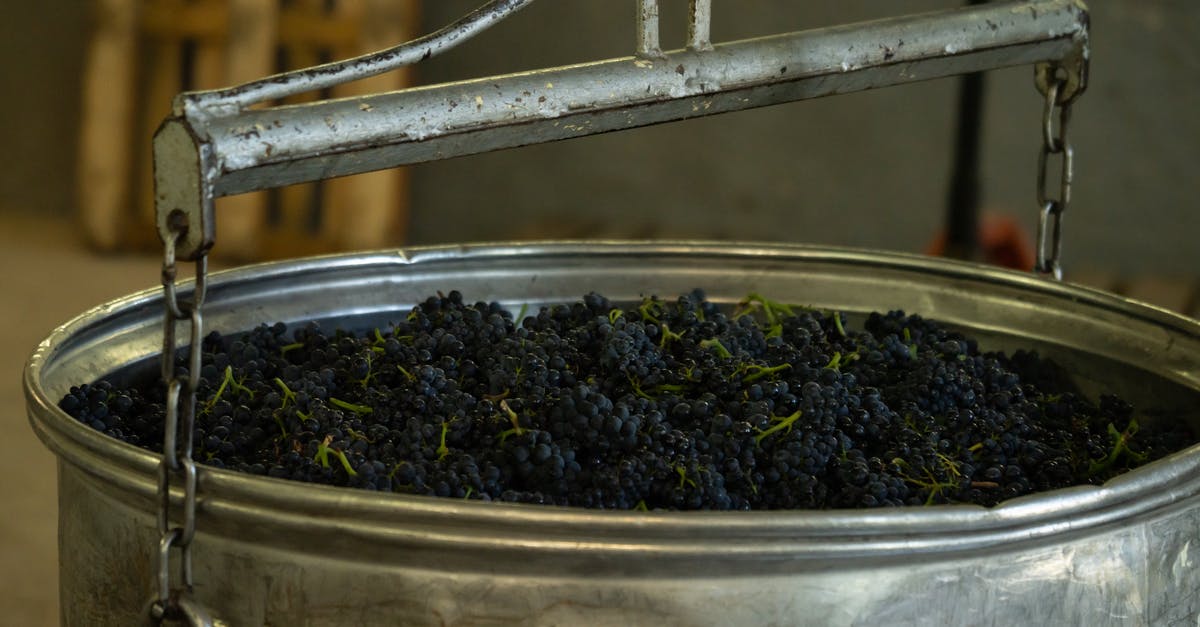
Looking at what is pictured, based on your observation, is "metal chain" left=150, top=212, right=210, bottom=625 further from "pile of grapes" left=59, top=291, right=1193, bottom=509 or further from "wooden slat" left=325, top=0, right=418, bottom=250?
"wooden slat" left=325, top=0, right=418, bottom=250

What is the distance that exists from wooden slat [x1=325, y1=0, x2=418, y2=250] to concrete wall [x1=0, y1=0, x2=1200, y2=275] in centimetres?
26

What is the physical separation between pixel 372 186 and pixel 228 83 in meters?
0.68

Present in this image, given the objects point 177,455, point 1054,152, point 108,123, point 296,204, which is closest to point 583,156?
point 296,204

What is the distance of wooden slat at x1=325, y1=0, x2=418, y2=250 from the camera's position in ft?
15.6

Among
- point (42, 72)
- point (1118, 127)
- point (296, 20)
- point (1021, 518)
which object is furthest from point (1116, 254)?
point (42, 72)

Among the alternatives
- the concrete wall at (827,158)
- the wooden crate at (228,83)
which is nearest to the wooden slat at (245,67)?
the wooden crate at (228,83)

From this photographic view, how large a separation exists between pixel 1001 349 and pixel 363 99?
3.13ft

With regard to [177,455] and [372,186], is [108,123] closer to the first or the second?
[372,186]

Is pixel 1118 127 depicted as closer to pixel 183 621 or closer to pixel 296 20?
pixel 296 20

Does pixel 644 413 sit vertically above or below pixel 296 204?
below

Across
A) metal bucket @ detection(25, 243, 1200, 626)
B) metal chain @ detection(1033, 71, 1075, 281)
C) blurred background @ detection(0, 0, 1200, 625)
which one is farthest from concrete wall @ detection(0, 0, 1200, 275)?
metal bucket @ detection(25, 243, 1200, 626)

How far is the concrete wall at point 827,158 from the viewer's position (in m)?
4.37

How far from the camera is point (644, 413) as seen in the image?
47.9 inches

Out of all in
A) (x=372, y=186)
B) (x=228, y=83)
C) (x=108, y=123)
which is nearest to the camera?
(x=372, y=186)
